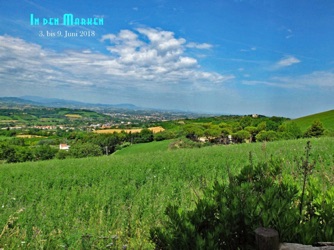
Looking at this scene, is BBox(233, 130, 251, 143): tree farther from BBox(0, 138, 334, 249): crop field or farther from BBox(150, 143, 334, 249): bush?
BBox(150, 143, 334, 249): bush

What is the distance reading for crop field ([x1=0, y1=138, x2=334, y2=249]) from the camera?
4.05m

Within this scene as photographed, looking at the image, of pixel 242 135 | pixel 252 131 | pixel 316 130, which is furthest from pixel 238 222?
pixel 252 131

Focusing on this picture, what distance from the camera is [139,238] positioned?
4.18 meters

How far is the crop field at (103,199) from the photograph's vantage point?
4.05 meters

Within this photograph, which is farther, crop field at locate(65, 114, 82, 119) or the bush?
crop field at locate(65, 114, 82, 119)

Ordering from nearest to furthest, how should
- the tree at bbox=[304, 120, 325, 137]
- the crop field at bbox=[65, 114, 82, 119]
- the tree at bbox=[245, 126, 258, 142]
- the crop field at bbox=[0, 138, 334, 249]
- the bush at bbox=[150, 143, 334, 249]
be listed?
1. the bush at bbox=[150, 143, 334, 249]
2. the crop field at bbox=[0, 138, 334, 249]
3. the tree at bbox=[304, 120, 325, 137]
4. the tree at bbox=[245, 126, 258, 142]
5. the crop field at bbox=[65, 114, 82, 119]

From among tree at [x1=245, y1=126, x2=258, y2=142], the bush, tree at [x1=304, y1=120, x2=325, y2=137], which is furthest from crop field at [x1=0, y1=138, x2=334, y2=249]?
tree at [x1=245, y1=126, x2=258, y2=142]

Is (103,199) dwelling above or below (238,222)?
below

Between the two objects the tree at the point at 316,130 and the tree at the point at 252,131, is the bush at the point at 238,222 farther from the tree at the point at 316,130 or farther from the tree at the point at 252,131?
the tree at the point at 252,131

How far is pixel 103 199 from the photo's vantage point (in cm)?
602

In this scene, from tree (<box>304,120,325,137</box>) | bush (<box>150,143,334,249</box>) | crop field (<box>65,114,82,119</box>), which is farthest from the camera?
crop field (<box>65,114,82,119</box>)

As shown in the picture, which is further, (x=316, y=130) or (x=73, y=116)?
(x=73, y=116)

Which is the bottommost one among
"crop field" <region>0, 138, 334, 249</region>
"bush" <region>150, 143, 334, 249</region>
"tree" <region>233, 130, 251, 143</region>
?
"tree" <region>233, 130, 251, 143</region>

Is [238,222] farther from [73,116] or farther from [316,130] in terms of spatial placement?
[73,116]
